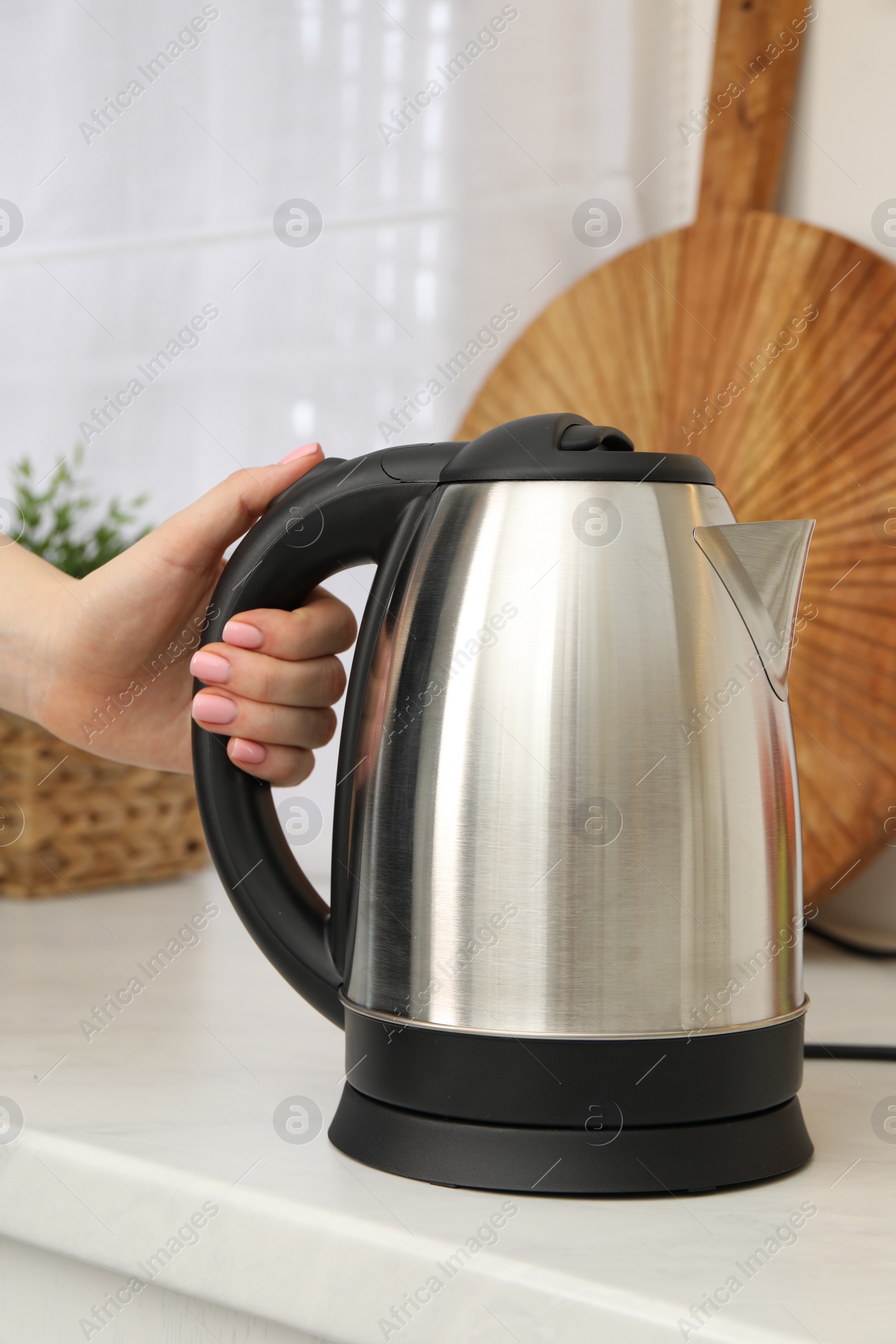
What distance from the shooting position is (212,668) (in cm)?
56

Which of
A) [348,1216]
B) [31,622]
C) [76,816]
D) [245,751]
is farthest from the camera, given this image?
[76,816]

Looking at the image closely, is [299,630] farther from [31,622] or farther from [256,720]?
[31,622]

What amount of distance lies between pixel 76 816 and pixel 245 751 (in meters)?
0.54

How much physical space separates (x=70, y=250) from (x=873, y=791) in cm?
109

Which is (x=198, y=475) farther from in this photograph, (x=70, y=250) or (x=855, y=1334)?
(x=855, y=1334)

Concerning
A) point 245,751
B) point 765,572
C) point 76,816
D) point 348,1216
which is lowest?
point 76,816

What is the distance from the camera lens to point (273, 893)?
52 centimetres

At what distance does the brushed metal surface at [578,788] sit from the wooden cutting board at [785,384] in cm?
38

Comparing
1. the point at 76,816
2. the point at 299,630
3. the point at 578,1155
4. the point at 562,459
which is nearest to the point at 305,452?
the point at 299,630

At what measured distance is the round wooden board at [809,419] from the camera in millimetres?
829

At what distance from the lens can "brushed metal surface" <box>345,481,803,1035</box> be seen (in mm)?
437

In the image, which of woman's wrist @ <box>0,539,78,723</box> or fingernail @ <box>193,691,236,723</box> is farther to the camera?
woman's wrist @ <box>0,539,78,723</box>

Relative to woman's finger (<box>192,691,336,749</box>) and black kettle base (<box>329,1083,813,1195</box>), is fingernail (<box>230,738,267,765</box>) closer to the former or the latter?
woman's finger (<box>192,691,336,749</box>)

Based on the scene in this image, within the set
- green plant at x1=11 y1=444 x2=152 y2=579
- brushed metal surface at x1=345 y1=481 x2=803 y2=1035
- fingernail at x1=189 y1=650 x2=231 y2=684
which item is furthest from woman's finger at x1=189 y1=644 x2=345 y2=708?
green plant at x1=11 y1=444 x2=152 y2=579
